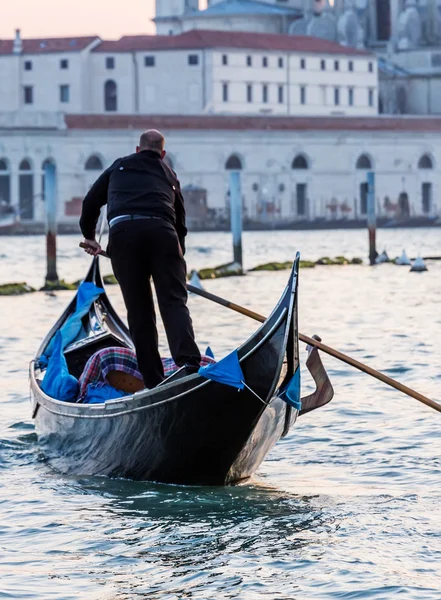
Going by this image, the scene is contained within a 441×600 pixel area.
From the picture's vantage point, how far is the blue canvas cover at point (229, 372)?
4832 millimetres

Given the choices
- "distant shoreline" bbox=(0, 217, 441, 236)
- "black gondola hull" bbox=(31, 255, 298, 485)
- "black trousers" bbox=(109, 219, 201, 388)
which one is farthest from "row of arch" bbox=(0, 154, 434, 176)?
"black trousers" bbox=(109, 219, 201, 388)

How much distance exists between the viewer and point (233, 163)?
50344 millimetres

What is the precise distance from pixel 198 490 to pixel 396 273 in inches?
615

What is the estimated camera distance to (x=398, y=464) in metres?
6.21

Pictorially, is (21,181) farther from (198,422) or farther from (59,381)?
(198,422)

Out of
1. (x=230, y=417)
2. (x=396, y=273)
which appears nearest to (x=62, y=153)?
(x=396, y=273)

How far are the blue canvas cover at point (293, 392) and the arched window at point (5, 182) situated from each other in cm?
4469

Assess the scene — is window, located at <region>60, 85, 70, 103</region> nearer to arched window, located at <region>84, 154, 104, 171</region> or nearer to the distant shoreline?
Answer: arched window, located at <region>84, 154, 104, 171</region>

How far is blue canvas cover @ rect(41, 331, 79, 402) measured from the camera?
6.23m

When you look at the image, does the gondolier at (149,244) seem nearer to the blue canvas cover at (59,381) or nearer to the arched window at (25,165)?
the blue canvas cover at (59,381)

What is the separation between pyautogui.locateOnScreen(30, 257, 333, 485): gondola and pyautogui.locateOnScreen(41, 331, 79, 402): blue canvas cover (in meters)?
0.07

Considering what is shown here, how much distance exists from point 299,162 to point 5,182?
10068mm

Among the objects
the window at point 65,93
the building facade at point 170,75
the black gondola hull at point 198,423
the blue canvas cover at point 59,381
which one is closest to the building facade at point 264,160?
the building facade at point 170,75

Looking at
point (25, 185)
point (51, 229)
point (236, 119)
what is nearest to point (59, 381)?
point (51, 229)
